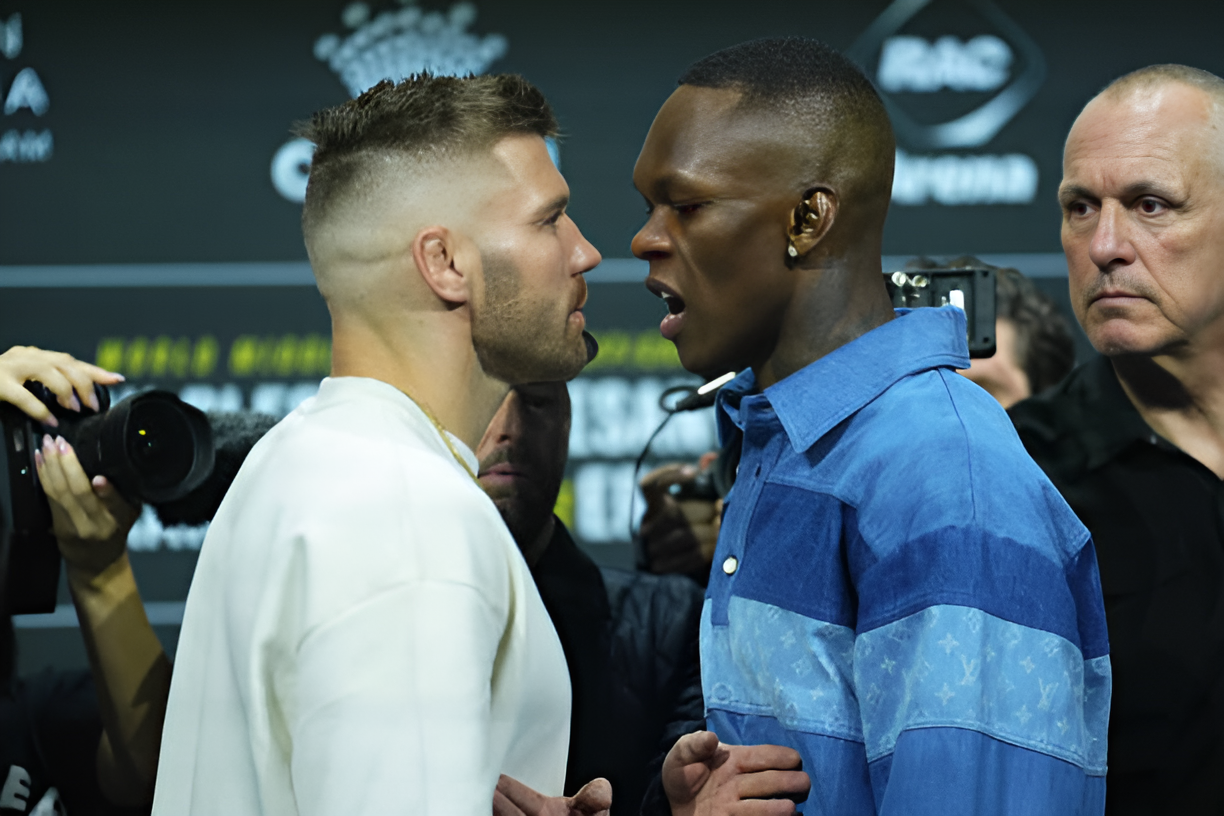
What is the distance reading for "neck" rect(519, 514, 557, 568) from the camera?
1915 mm

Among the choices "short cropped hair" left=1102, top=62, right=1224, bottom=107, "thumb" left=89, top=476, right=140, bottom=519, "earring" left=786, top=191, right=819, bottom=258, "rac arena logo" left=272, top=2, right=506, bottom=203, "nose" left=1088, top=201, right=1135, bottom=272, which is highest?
"rac arena logo" left=272, top=2, right=506, bottom=203

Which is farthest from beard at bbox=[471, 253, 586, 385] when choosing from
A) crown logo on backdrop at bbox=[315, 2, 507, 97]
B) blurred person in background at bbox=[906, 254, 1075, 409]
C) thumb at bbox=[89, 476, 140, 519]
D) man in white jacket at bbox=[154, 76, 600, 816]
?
crown logo on backdrop at bbox=[315, 2, 507, 97]

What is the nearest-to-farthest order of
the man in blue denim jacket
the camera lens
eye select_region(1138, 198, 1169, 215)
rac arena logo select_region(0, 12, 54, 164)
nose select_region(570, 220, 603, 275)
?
the man in blue denim jacket, nose select_region(570, 220, 603, 275), the camera lens, eye select_region(1138, 198, 1169, 215), rac arena logo select_region(0, 12, 54, 164)

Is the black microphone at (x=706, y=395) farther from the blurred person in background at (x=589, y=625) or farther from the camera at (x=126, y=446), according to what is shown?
the camera at (x=126, y=446)

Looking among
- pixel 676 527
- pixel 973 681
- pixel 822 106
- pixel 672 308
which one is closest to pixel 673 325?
pixel 672 308

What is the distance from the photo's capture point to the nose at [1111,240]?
64.5 inches

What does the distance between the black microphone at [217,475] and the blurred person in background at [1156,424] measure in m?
1.07

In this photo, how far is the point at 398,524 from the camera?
954 millimetres

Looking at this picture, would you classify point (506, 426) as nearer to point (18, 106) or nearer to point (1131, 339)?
point (1131, 339)

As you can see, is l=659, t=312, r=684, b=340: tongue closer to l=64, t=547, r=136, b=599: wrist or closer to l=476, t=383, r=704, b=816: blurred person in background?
l=476, t=383, r=704, b=816: blurred person in background

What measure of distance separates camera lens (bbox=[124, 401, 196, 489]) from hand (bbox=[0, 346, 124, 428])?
0.23 ft

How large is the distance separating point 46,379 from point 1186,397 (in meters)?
1.46

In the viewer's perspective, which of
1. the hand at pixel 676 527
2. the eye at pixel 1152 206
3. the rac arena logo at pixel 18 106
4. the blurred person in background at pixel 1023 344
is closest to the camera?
the eye at pixel 1152 206

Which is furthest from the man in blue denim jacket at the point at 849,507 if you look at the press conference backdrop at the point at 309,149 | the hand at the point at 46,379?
the press conference backdrop at the point at 309,149
